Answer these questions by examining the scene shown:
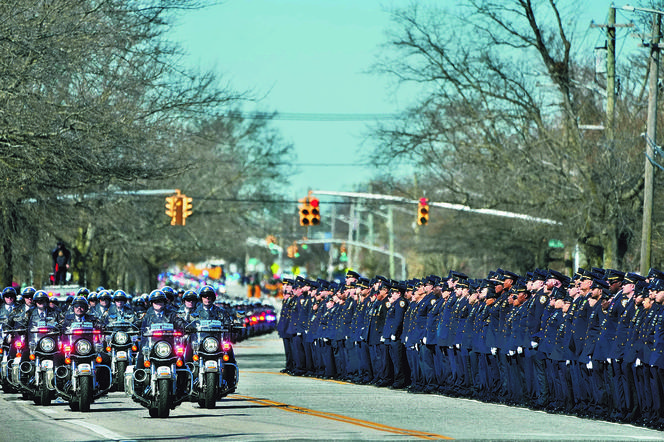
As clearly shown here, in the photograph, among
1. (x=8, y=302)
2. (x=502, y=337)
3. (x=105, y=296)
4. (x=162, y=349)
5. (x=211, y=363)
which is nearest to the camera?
(x=162, y=349)

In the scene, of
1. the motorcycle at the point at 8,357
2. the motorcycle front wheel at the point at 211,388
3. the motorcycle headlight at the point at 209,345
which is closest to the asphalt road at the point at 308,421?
the motorcycle front wheel at the point at 211,388

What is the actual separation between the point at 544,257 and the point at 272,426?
140 feet

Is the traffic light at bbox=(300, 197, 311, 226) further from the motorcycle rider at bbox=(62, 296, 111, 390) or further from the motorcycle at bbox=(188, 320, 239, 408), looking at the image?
the motorcycle at bbox=(188, 320, 239, 408)

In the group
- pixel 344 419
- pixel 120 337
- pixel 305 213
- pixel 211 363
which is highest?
pixel 305 213

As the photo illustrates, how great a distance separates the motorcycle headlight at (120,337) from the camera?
21.1 metres

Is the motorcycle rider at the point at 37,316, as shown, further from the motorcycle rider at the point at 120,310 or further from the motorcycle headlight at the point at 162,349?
the motorcycle headlight at the point at 162,349

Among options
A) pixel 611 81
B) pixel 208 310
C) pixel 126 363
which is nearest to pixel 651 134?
pixel 611 81

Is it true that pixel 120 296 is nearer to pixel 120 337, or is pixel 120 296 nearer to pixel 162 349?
pixel 120 337

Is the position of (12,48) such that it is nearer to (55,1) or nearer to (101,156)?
(55,1)

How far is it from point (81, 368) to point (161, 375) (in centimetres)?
170

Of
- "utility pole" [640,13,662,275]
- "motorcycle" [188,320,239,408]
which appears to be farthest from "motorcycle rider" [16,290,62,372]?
"utility pole" [640,13,662,275]

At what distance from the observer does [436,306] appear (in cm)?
2238

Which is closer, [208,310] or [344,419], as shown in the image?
[344,419]

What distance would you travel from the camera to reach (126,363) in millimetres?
21344
